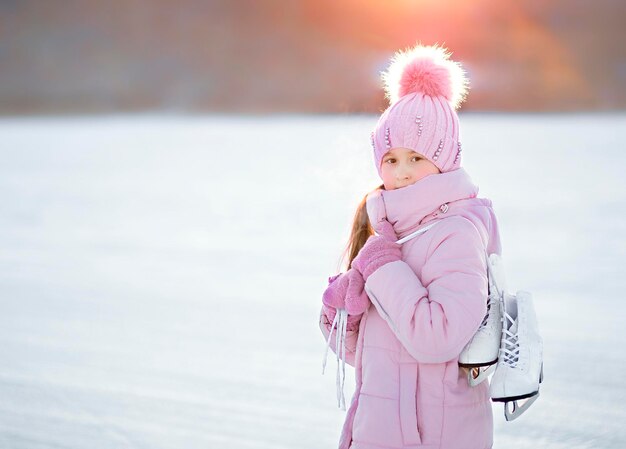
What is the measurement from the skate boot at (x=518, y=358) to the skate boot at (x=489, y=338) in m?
0.01

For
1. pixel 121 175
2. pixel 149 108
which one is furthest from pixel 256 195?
pixel 149 108

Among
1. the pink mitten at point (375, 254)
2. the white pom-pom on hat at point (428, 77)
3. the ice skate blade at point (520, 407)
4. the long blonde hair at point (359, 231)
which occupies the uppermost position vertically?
the white pom-pom on hat at point (428, 77)

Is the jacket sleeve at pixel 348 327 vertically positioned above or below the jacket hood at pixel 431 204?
below

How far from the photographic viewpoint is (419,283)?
1.57 m

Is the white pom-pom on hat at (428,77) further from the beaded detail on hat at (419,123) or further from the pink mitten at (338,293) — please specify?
the pink mitten at (338,293)

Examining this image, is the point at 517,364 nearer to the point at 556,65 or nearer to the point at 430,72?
the point at 430,72

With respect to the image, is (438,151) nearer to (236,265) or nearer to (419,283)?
(419,283)

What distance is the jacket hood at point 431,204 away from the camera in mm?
1623

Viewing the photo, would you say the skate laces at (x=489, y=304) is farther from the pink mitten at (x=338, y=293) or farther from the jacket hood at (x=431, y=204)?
the pink mitten at (x=338, y=293)

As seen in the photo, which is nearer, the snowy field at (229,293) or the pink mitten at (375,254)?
the pink mitten at (375,254)

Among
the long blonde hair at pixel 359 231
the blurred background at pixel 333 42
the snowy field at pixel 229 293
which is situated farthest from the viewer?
the blurred background at pixel 333 42

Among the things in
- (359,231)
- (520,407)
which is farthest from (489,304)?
(359,231)

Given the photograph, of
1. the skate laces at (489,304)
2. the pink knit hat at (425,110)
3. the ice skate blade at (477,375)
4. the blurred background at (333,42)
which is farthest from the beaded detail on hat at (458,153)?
the blurred background at (333,42)

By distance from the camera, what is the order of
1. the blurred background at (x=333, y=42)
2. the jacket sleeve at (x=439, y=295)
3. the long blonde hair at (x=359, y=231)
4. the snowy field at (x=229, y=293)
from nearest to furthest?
the jacket sleeve at (x=439, y=295) < the long blonde hair at (x=359, y=231) < the snowy field at (x=229, y=293) < the blurred background at (x=333, y=42)
